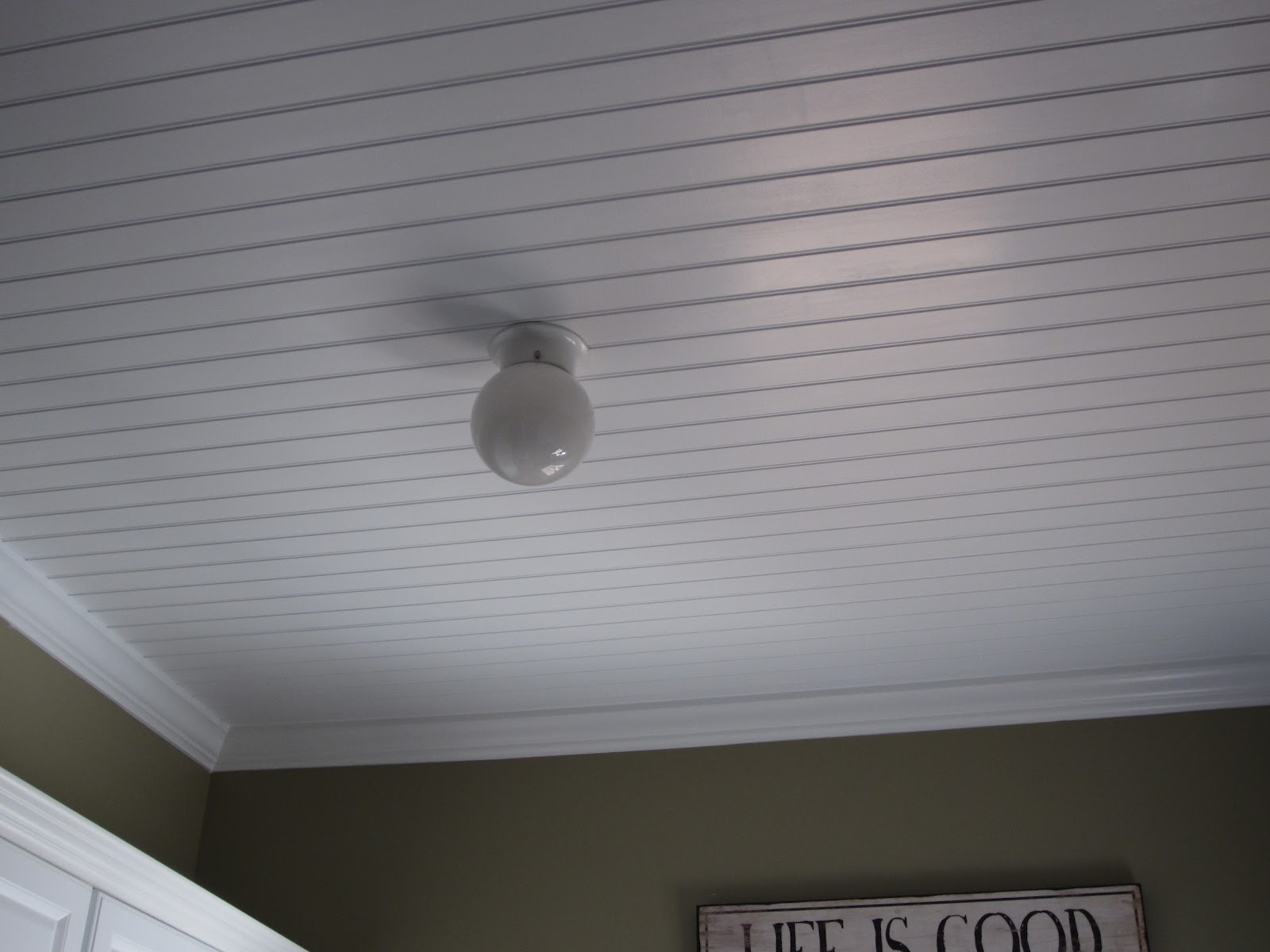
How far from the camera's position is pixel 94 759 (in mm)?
2736

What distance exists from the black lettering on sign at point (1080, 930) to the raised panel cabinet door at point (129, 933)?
185cm

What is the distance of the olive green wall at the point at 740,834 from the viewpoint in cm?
274

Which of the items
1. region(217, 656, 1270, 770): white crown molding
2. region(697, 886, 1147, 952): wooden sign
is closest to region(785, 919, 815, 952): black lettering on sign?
region(697, 886, 1147, 952): wooden sign

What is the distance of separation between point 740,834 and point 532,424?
158cm

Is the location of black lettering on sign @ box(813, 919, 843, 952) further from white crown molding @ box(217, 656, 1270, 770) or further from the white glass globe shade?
the white glass globe shade

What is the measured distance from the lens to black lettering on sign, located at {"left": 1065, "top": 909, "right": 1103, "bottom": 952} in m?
2.63

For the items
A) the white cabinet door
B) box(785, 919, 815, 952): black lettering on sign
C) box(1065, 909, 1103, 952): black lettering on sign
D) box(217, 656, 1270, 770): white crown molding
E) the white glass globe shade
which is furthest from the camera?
box(217, 656, 1270, 770): white crown molding

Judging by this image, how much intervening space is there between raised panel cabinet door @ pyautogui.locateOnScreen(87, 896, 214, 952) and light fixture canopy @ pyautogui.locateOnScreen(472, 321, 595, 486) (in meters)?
1.06

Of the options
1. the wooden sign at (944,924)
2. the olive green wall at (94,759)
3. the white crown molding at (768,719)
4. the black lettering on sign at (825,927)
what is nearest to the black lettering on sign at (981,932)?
the wooden sign at (944,924)

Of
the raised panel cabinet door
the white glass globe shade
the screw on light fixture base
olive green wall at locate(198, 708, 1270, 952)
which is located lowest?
the raised panel cabinet door

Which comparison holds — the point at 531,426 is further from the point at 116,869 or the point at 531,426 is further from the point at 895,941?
the point at 895,941

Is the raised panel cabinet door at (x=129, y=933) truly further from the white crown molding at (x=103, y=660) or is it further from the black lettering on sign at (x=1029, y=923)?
the black lettering on sign at (x=1029, y=923)

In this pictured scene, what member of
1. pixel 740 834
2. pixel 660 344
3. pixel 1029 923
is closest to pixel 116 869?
pixel 660 344

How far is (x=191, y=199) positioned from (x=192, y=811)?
2011 millimetres
